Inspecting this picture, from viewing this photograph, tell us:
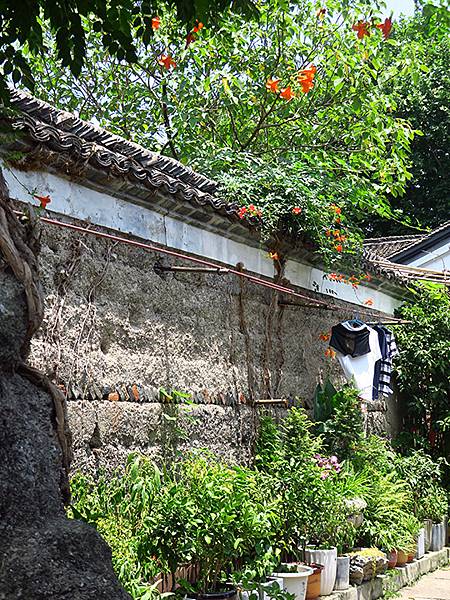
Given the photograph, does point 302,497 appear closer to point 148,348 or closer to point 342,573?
point 342,573

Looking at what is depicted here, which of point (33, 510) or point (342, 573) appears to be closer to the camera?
point (33, 510)

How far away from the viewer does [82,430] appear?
6141 mm

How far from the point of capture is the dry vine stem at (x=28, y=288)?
2.41m

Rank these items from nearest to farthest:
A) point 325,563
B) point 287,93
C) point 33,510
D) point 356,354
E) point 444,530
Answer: point 33,510 < point 325,563 < point 356,354 < point 444,530 < point 287,93

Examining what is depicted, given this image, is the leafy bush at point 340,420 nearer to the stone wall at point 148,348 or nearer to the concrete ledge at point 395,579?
the stone wall at point 148,348

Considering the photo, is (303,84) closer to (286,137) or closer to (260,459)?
(286,137)

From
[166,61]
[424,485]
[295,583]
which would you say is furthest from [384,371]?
[166,61]

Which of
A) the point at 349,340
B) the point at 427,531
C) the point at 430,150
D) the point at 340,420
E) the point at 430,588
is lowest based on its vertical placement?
the point at 430,588

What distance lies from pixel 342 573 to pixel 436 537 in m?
3.38

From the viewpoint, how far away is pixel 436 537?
1068 cm

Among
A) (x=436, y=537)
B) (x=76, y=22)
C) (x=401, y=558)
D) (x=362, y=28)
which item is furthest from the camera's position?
(x=362, y=28)

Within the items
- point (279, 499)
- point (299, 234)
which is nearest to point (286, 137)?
point (299, 234)

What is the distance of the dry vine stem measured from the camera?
241 centimetres

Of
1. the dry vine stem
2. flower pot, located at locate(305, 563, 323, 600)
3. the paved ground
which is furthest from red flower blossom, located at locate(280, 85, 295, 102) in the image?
the dry vine stem
